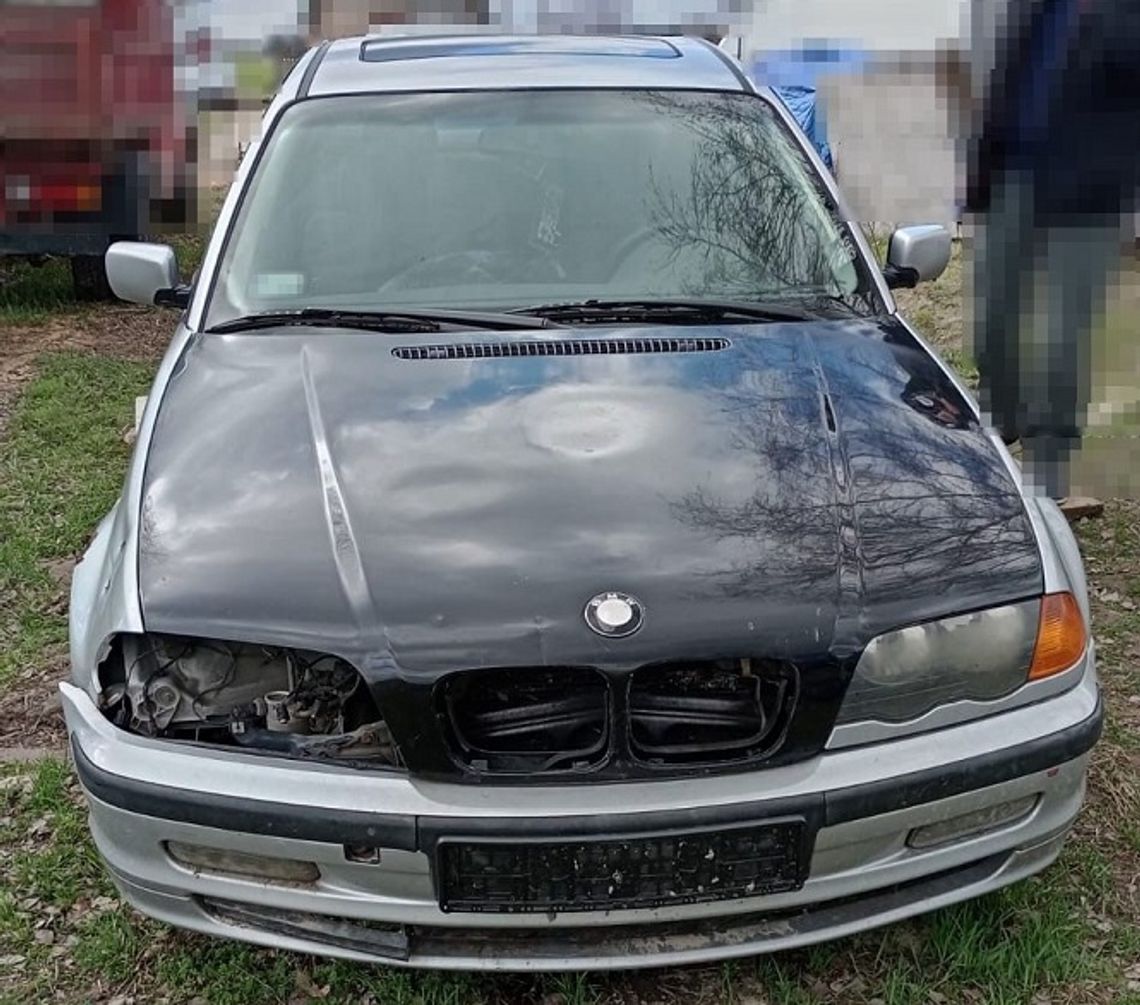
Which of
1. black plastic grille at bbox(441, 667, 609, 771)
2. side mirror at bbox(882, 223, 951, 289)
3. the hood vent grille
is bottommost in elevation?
black plastic grille at bbox(441, 667, 609, 771)

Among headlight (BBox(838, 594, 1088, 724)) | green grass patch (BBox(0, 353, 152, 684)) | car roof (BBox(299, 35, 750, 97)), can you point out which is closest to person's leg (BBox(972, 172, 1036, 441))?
car roof (BBox(299, 35, 750, 97))

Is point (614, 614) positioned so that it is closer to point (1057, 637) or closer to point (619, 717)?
point (619, 717)

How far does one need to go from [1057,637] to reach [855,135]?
7472mm

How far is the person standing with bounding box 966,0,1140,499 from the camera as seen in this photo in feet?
13.0

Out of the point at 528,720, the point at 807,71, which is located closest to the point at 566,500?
the point at 528,720

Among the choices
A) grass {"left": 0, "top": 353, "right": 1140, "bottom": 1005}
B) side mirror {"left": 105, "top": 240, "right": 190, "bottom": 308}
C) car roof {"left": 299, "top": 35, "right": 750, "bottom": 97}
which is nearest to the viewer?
grass {"left": 0, "top": 353, "right": 1140, "bottom": 1005}

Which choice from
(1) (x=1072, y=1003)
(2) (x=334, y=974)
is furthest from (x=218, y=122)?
(1) (x=1072, y=1003)

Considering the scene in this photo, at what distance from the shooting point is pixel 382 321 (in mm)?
2959

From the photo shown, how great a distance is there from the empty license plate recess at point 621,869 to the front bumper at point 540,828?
0.07 ft

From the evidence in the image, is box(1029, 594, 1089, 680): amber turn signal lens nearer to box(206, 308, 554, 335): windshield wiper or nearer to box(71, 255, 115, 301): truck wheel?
box(206, 308, 554, 335): windshield wiper

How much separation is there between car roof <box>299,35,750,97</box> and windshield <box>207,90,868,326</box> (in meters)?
0.06

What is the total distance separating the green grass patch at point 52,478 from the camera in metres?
3.97

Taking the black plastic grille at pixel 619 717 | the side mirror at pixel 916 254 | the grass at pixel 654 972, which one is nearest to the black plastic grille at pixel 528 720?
the black plastic grille at pixel 619 717

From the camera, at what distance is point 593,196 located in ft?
10.8
